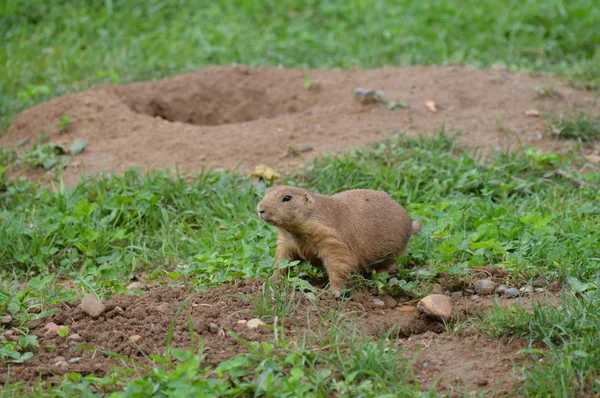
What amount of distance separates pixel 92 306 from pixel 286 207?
1.16 metres

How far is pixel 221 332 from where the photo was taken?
395cm

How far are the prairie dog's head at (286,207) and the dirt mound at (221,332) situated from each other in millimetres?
362

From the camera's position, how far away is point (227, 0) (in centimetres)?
1042

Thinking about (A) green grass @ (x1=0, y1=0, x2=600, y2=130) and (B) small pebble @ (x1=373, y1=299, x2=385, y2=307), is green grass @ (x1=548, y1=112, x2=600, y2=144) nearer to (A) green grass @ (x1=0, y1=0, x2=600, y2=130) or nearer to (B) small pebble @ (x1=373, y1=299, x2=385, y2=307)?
(A) green grass @ (x1=0, y1=0, x2=600, y2=130)

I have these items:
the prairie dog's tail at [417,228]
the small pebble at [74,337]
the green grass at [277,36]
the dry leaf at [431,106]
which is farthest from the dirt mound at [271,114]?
the small pebble at [74,337]

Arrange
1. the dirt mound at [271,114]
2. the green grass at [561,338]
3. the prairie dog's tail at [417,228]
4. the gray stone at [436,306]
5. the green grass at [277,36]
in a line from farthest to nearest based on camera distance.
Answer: the green grass at [277,36] < the dirt mound at [271,114] < the prairie dog's tail at [417,228] < the gray stone at [436,306] < the green grass at [561,338]

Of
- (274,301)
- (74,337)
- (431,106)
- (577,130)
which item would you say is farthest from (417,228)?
(577,130)

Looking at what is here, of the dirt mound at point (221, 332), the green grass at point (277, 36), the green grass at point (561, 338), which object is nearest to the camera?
the green grass at point (561, 338)

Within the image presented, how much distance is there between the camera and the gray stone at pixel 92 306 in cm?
422

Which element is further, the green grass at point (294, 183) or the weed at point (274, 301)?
the weed at point (274, 301)

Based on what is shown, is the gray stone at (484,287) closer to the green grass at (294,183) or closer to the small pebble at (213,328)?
the green grass at (294,183)

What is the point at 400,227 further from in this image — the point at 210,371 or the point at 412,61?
the point at 412,61

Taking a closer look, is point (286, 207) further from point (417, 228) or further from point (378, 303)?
Answer: point (417, 228)

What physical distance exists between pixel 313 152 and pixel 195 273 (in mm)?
2162
